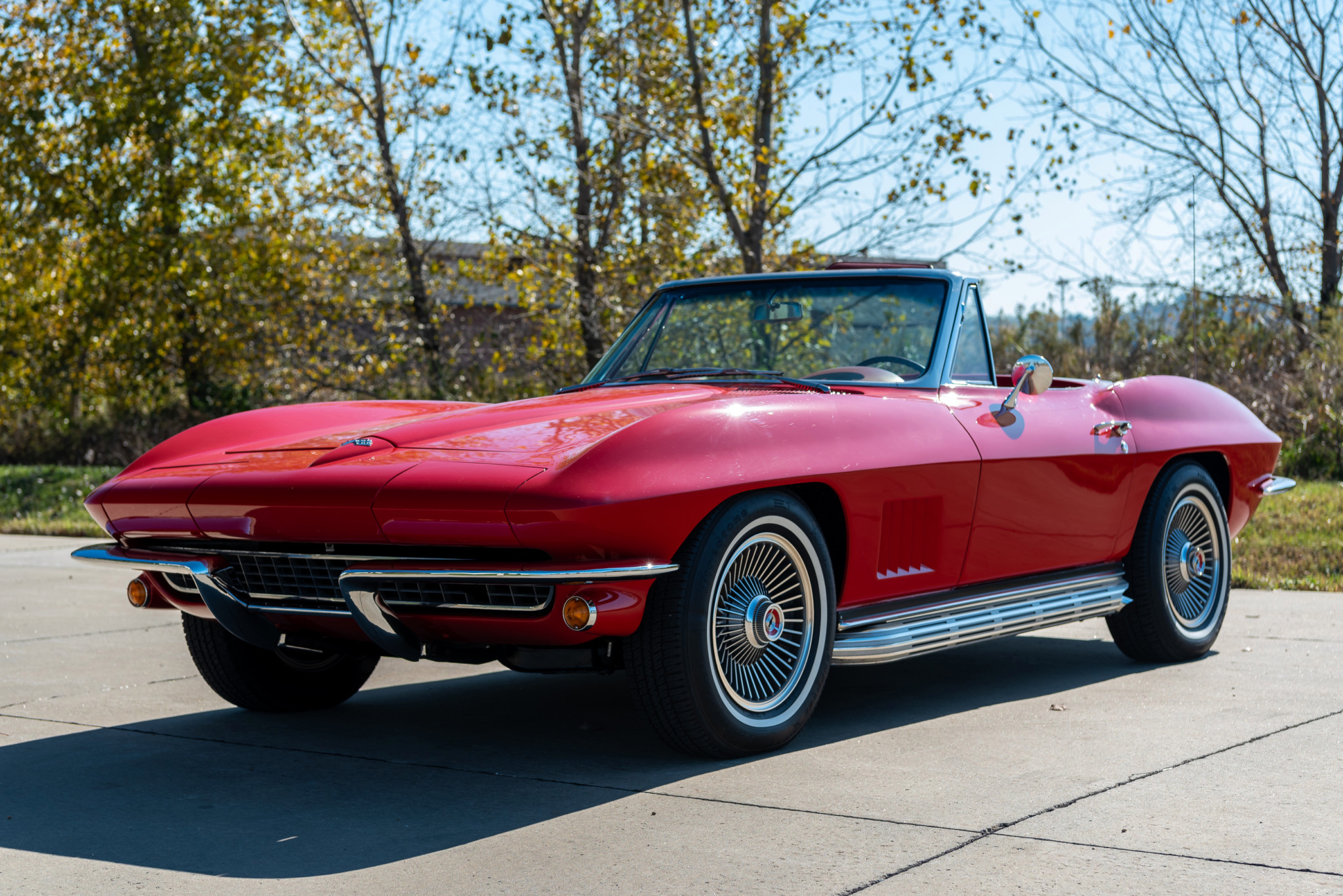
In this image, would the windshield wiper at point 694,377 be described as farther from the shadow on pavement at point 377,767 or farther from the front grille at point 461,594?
the front grille at point 461,594

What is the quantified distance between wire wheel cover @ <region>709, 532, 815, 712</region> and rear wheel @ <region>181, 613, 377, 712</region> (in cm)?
136

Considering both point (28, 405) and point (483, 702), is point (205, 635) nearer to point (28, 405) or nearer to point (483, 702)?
point (483, 702)

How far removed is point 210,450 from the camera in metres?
4.52

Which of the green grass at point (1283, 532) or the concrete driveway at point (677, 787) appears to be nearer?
the concrete driveway at point (677, 787)

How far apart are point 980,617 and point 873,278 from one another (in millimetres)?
1320

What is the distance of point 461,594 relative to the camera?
3615 mm

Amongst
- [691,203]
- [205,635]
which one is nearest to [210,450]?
[205,635]

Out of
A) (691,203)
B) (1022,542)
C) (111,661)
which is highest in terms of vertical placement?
(691,203)

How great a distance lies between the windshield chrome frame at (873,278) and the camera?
486 cm

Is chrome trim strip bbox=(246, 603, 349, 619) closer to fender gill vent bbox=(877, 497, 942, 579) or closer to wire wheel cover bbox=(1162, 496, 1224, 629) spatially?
fender gill vent bbox=(877, 497, 942, 579)

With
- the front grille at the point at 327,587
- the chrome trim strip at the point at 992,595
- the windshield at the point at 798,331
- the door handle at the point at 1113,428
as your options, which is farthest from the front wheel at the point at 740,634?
the door handle at the point at 1113,428

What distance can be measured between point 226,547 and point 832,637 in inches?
70.2

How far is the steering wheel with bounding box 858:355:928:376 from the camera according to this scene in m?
4.91

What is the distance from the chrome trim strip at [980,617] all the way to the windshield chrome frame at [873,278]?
2.58ft
